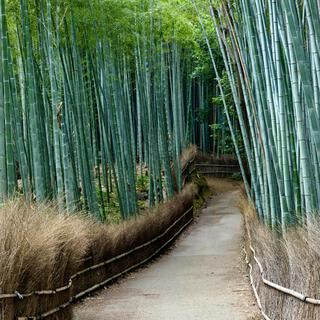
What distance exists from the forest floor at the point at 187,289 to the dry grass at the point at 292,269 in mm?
531

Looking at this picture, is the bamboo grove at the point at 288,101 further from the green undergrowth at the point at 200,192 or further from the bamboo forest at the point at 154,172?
the green undergrowth at the point at 200,192

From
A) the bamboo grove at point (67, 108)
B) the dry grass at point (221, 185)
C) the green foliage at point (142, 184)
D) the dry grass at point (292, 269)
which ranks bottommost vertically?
the dry grass at point (292, 269)

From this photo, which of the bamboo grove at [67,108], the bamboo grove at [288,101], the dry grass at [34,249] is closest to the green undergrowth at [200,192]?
the bamboo grove at [67,108]

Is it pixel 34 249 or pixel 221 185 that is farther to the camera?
pixel 221 185

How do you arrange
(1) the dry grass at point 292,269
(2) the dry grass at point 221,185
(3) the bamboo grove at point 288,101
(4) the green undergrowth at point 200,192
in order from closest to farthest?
(1) the dry grass at point 292,269 → (3) the bamboo grove at point 288,101 → (4) the green undergrowth at point 200,192 → (2) the dry grass at point 221,185

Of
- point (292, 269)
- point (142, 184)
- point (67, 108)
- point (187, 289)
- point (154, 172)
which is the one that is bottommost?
point (187, 289)

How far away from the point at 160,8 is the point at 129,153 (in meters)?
2.39

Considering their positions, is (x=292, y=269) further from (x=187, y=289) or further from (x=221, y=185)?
(x=221, y=185)

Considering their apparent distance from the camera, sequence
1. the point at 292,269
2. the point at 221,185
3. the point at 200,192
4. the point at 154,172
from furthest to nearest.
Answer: the point at 221,185, the point at 200,192, the point at 154,172, the point at 292,269

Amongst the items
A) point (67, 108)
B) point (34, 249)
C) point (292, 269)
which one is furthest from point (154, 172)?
point (292, 269)

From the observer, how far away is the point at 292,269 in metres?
3.45

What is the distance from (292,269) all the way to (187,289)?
284cm

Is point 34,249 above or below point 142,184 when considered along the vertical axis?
below

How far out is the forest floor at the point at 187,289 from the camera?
5000 mm
